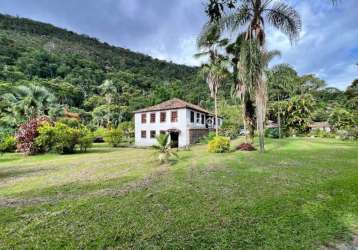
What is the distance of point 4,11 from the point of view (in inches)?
4218

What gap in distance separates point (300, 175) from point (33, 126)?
21153mm

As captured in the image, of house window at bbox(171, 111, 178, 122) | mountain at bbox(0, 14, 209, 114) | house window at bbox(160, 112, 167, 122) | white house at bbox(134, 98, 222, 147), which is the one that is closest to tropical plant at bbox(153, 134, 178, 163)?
white house at bbox(134, 98, 222, 147)

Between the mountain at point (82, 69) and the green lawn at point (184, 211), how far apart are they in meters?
44.4

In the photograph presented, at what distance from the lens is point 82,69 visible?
3159 inches

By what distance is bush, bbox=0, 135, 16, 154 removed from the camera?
21891 millimetres

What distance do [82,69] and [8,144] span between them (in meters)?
64.2

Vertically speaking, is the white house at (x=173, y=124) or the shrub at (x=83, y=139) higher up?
the white house at (x=173, y=124)

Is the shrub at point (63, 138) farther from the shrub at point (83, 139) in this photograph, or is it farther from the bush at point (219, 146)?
the bush at point (219, 146)

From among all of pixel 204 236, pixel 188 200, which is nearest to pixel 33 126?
pixel 188 200

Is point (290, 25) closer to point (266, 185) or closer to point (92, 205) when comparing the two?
point (266, 185)

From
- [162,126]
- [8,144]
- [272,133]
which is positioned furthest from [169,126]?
[272,133]

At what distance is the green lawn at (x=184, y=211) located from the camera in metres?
3.87

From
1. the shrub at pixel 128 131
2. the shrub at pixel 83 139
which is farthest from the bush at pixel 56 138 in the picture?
the shrub at pixel 128 131

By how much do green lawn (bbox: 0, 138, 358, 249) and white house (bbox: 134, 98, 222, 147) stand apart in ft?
60.2
